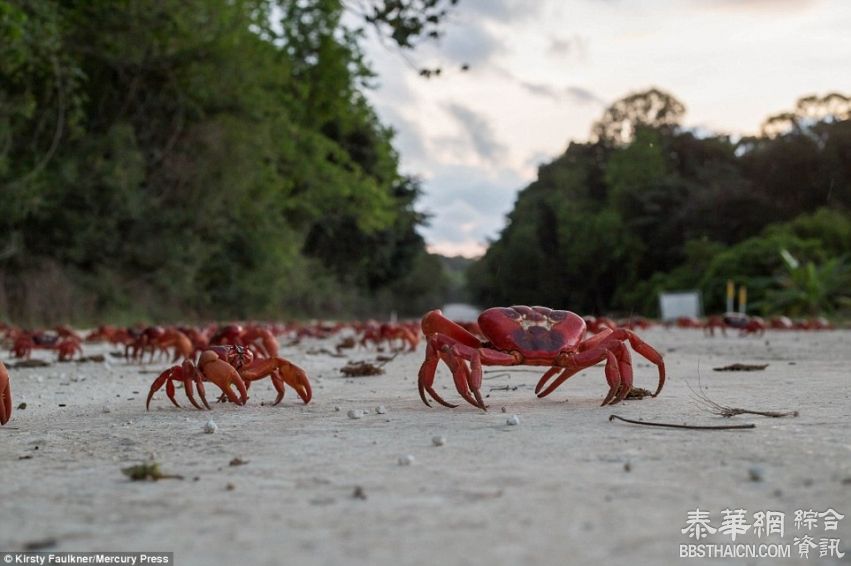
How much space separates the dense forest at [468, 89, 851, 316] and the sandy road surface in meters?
34.0

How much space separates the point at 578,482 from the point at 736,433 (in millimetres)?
1361

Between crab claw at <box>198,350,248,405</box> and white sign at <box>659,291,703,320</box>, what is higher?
white sign at <box>659,291,703,320</box>

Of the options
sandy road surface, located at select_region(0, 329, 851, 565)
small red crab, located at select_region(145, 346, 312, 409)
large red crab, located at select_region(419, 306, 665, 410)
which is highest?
large red crab, located at select_region(419, 306, 665, 410)

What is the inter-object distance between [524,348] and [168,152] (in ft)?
83.4

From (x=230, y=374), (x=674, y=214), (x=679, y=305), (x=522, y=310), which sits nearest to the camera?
(x=522, y=310)

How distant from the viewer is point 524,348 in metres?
5.57

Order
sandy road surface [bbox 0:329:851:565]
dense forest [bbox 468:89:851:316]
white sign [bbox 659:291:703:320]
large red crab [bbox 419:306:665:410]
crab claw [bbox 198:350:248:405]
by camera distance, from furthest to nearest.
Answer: dense forest [bbox 468:89:851:316] → white sign [bbox 659:291:703:320] → crab claw [bbox 198:350:248:405] → large red crab [bbox 419:306:665:410] → sandy road surface [bbox 0:329:851:565]

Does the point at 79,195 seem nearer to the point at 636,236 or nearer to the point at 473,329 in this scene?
the point at 473,329

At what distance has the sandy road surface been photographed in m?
2.59

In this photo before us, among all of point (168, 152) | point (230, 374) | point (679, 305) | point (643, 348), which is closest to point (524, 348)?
point (643, 348)

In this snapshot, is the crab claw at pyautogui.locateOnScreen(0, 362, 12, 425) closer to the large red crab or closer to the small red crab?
the small red crab

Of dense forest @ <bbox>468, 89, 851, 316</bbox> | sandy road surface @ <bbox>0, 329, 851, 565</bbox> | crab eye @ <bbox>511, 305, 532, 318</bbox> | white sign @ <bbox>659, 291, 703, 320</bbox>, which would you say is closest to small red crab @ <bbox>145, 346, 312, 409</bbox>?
sandy road surface @ <bbox>0, 329, 851, 565</bbox>

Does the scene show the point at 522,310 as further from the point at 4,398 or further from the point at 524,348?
the point at 4,398

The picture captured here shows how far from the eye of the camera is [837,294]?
35594 millimetres
